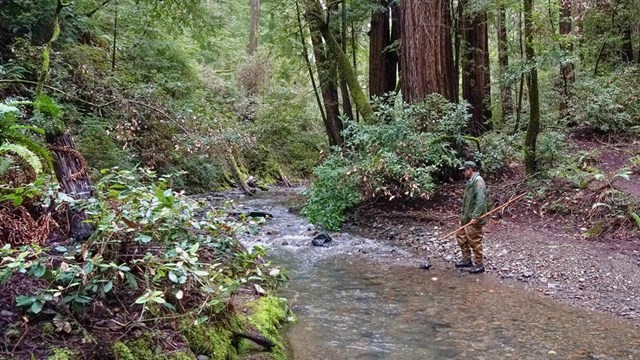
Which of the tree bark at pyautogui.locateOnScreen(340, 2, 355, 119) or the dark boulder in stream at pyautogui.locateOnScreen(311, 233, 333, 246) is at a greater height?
the tree bark at pyautogui.locateOnScreen(340, 2, 355, 119)

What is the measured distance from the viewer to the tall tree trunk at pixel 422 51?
38.1 feet

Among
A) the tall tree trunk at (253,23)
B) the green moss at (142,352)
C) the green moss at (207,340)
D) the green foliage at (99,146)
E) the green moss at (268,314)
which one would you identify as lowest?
the green moss at (268,314)

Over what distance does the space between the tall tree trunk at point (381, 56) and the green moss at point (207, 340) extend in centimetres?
1157

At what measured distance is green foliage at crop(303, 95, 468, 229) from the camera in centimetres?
991

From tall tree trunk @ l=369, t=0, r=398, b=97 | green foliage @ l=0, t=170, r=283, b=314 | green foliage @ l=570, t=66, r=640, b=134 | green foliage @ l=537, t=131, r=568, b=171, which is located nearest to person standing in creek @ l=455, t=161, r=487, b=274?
green foliage @ l=537, t=131, r=568, b=171

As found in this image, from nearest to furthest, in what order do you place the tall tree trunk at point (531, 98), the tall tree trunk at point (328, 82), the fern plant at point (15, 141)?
the fern plant at point (15, 141)
the tall tree trunk at point (531, 98)
the tall tree trunk at point (328, 82)

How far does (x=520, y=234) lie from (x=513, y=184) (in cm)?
222

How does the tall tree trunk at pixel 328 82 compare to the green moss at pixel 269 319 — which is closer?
the green moss at pixel 269 319

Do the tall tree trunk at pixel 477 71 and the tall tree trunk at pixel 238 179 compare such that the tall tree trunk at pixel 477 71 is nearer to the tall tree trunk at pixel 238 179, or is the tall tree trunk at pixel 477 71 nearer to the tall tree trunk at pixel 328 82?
the tall tree trunk at pixel 328 82

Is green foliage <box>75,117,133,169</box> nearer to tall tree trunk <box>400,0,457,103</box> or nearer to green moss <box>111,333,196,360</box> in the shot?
tall tree trunk <box>400,0,457,103</box>

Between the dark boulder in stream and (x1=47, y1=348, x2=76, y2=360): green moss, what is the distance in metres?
6.86

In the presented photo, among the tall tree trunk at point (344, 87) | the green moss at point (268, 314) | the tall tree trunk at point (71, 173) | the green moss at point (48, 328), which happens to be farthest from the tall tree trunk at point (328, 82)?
the green moss at point (48, 328)

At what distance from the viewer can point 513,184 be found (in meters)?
10.4

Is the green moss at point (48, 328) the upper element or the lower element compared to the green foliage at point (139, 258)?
lower
